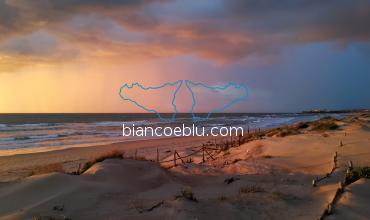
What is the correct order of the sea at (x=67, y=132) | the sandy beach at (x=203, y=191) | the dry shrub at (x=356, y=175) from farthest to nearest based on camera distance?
the sea at (x=67, y=132) → the dry shrub at (x=356, y=175) → the sandy beach at (x=203, y=191)

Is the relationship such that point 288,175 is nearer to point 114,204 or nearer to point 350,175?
point 350,175

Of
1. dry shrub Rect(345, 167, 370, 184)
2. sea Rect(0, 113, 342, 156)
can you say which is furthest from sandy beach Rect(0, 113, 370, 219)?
sea Rect(0, 113, 342, 156)

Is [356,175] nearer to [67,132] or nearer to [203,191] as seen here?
[203,191]

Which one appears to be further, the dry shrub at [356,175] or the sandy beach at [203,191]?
the dry shrub at [356,175]

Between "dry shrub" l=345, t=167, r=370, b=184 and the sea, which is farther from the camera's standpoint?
the sea

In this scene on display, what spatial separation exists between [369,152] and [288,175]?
484 cm

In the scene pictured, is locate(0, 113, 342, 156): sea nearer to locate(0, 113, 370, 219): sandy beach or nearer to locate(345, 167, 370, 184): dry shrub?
locate(0, 113, 370, 219): sandy beach

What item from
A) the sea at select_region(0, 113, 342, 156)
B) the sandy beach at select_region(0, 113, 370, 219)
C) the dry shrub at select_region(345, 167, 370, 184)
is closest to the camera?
the sandy beach at select_region(0, 113, 370, 219)

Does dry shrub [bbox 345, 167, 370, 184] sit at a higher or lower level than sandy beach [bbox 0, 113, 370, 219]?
higher

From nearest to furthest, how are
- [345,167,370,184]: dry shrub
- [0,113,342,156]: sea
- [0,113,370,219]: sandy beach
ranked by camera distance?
[0,113,370,219]: sandy beach, [345,167,370,184]: dry shrub, [0,113,342,156]: sea

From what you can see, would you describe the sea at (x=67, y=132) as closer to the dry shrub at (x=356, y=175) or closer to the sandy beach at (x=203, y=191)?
the sandy beach at (x=203, y=191)

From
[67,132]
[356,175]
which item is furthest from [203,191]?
[67,132]

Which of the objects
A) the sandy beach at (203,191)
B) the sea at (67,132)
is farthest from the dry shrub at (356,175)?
the sea at (67,132)

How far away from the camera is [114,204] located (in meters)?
9.05
